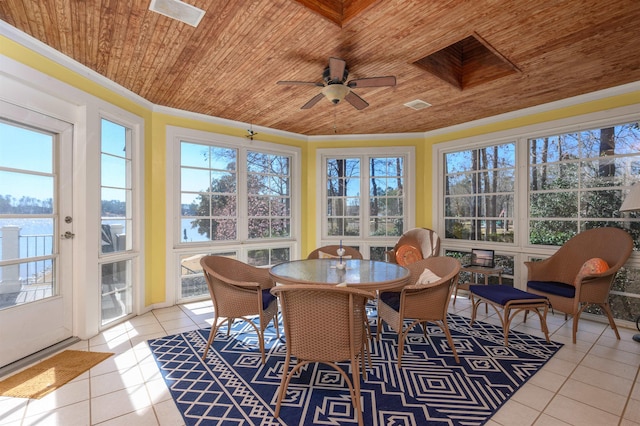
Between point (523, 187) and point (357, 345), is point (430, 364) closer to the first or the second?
point (357, 345)

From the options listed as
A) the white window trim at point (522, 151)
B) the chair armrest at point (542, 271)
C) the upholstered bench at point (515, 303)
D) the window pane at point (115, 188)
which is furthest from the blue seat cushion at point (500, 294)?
the window pane at point (115, 188)

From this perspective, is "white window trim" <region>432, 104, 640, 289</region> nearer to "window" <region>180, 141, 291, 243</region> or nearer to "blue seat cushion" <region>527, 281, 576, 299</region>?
"blue seat cushion" <region>527, 281, 576, 299</region>

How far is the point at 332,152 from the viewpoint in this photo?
18.7 ft

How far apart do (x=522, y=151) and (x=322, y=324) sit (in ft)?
13.6

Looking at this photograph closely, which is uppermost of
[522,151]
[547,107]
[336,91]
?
[547,107]

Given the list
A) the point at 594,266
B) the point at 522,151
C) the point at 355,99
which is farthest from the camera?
the point at 522,151

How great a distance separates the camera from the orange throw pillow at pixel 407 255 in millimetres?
4641

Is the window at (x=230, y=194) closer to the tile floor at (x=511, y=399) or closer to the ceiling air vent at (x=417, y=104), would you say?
the tile floor at (x=511, y=399)

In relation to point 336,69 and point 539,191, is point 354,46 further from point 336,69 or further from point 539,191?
point 539,191

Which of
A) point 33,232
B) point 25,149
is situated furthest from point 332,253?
point 25,149

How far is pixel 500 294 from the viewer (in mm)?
3201

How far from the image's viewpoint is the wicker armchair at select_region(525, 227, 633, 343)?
3.12 m

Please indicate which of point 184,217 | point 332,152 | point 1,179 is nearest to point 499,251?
point 332,152

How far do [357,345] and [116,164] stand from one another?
353 cm
